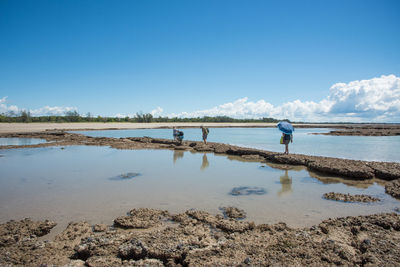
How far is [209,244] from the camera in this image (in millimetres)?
3516

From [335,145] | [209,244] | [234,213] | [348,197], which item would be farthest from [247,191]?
[335,145]

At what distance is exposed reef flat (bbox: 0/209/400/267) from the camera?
309 cm

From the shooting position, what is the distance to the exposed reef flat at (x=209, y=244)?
309cm

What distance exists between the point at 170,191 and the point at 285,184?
360 cm

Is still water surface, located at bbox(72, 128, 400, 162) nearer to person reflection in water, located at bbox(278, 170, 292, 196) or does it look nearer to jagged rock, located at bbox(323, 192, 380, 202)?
person reflection in water, located at bbox(278, 170, 292, 196)

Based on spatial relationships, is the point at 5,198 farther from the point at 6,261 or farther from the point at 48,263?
the point at 48,263

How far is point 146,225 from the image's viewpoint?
4.38m

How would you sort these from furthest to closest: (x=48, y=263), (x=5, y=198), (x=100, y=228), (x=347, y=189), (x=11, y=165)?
(x=11, y=165) → (x=347, y=189) → (x=5, y=198) → (x=100, y=228) → (x=48, y=263)

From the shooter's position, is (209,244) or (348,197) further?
(348,197)

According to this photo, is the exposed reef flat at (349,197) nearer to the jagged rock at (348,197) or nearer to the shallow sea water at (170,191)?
the jagged rock at (348,197)

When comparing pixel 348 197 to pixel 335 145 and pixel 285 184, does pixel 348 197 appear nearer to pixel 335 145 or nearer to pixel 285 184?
pixel 285 184

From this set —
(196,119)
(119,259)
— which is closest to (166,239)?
(119,259)

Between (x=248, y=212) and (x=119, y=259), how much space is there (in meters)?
2.84

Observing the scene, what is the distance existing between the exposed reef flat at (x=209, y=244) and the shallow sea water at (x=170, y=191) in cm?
61
